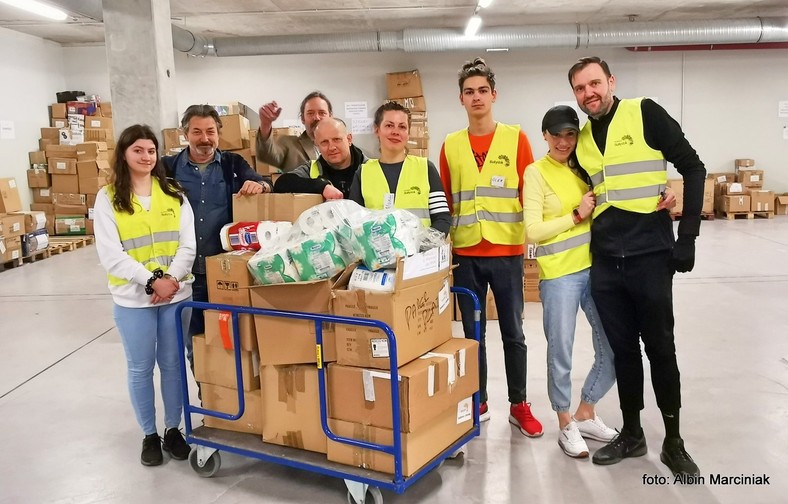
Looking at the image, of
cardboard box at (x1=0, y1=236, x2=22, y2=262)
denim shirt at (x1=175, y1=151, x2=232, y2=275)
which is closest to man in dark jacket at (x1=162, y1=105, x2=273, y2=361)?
denim shirt at (x1=175, y1=151, x2=232, y2=275)

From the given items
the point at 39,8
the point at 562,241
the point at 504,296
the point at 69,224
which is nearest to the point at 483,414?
the point at 504,296

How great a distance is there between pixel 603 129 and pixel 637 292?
657 millimetres

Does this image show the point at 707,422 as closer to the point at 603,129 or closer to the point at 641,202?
the point at 641,202

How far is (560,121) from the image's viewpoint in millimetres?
2443

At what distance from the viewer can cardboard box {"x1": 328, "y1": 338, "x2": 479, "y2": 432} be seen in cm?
212

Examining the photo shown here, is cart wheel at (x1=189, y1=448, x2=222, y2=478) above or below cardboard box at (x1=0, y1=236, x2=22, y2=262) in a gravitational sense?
below

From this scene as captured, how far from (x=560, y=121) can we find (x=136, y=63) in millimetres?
4131

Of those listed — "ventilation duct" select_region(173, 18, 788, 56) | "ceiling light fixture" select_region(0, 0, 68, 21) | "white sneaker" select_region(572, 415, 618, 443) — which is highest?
"ceiling light fixture" select_region(0, 0, 68, 21)

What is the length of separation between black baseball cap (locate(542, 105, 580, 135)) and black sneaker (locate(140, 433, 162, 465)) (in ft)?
7.29

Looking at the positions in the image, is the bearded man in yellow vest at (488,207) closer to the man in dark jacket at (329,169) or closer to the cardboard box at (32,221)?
the man in dark jacket at (329,169)

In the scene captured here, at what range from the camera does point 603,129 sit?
239 centimetres

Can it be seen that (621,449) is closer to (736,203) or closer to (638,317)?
(638,317)

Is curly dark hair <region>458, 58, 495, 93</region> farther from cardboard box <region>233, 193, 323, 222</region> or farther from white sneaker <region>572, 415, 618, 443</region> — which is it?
white sneaker <region>572, 415, 618, 443</region>

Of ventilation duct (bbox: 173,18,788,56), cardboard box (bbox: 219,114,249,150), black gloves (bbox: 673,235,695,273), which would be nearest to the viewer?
black gloves (bbox: 673,235,695,273)
